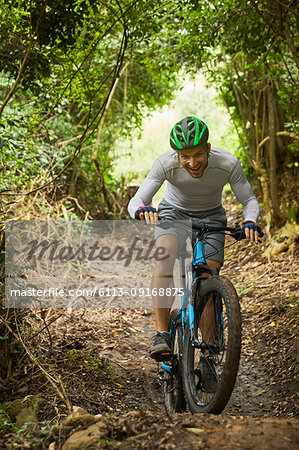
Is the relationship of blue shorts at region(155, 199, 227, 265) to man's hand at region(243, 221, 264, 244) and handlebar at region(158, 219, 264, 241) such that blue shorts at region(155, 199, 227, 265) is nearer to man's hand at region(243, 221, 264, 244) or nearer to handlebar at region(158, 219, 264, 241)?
handlebar at region(158, 219, 264, 241)

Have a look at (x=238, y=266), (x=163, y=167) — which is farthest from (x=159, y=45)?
(x=163, y=167)

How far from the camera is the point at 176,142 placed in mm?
3527

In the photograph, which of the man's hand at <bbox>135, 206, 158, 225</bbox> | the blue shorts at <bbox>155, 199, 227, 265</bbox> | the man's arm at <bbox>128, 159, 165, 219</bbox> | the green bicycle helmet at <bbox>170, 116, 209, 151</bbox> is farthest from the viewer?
the man's arm at <bbox>128, 159, 165, 219</bbox>

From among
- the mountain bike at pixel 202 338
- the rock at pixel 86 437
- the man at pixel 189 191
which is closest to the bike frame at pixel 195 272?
the mountain bike at pixel 202 338

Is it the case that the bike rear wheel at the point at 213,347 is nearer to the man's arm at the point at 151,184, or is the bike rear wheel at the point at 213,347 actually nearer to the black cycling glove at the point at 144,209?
the black cycling glove at the point at 144,209

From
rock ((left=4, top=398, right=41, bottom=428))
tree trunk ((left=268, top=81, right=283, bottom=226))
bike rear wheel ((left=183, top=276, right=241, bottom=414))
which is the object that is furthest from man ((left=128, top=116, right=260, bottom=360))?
tree trunk ((left=268, top=81, right=283, bottom=226))

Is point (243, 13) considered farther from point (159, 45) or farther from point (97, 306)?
point (97, 306)

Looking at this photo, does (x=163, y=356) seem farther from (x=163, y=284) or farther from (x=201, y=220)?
(x=201, y=220)

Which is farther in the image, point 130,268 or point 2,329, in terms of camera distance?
point 130,268

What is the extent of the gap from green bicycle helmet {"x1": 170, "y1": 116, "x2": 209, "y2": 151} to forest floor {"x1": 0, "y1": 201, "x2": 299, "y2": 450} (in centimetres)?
190

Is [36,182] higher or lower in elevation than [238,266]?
higher

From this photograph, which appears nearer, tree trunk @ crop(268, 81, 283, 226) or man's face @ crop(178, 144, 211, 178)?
man's face @ crop(178, 144, 211, 178)

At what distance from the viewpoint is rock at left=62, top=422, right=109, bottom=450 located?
2.38 m

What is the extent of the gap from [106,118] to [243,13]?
636 centimetres
